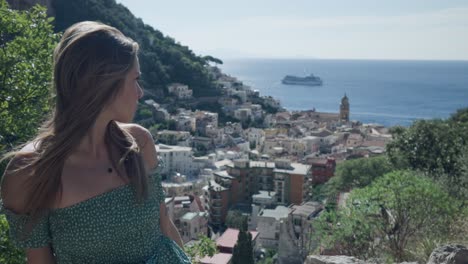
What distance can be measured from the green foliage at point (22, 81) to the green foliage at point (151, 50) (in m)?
41.4

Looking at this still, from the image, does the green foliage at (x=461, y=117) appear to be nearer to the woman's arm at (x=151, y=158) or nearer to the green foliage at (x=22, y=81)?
the green foliage at (x=22, y=81)

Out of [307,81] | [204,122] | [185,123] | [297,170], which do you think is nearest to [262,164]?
[297,170]

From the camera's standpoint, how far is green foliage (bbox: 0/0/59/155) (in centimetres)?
309

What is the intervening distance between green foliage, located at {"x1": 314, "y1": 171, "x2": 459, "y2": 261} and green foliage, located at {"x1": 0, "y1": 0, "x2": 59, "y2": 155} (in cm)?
394

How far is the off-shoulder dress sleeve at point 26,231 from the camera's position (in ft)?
3.68

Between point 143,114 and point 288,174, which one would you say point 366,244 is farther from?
point 143,114

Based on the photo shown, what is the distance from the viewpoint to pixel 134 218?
119 cm

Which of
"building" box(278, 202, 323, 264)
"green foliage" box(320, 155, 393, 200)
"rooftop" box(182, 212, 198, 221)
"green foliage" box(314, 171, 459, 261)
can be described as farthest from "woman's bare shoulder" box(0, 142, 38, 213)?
"rooftop" box(182, 212, 198, 221)

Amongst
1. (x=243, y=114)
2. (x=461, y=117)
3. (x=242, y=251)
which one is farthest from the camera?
(x=243, y=114)

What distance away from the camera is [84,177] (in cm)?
118

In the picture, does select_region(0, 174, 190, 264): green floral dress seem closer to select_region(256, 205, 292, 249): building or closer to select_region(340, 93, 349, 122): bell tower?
select_region(256, 205, 292, 249): building

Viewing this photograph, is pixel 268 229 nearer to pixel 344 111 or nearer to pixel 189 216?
pixel 189 216

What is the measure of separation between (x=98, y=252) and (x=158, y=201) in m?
0.21

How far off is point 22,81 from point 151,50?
49.9 metres
